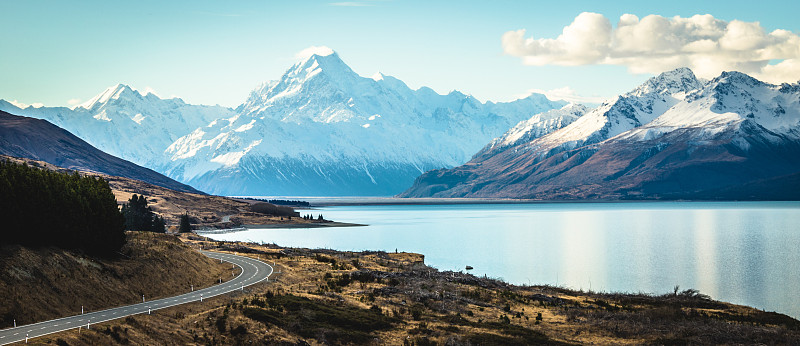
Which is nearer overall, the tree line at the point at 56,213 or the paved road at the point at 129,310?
the paved road at the point at 129,310

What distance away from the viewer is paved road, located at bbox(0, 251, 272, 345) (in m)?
43.1

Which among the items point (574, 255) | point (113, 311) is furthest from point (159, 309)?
point (574, 255)

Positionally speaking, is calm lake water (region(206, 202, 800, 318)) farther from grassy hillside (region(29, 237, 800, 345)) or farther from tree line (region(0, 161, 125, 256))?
tree line (region(0, 161, 125, 256))

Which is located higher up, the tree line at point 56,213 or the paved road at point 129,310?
the tree line at point 56,213

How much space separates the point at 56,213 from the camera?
202 ft

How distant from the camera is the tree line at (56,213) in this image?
189ft

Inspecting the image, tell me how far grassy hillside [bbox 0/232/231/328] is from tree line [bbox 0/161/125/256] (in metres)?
1.87

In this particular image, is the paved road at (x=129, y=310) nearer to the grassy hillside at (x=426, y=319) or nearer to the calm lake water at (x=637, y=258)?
the grassy hillside at (x=426, y=319)

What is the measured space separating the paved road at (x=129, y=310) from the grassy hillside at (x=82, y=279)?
5.76 feet

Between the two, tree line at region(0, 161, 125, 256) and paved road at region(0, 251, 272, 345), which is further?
tree line at region(0, 161, 125, 256)

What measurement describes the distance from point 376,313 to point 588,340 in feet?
58.9

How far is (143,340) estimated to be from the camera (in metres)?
44.7

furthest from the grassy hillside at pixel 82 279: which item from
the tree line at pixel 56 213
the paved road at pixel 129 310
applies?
the tree line at pixel 56 213

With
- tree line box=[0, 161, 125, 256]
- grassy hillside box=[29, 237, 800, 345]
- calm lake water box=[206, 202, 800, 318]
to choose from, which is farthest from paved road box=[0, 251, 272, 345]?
calm lake water box=[206, 202, 800, 318]
